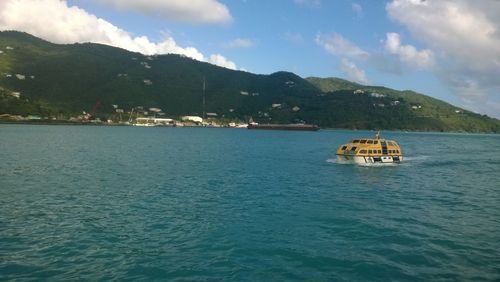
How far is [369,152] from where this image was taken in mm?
77875

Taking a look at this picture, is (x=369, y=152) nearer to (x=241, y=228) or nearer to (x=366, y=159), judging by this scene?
(x=366, y=159)

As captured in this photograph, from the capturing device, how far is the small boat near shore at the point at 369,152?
77.5 meters

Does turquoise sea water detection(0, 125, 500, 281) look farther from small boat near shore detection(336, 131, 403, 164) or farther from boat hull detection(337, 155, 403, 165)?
small boat near shore detection(336, 131, 403, 164)

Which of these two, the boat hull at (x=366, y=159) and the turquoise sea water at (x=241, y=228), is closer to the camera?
the turquoise sea water at (x=241, y=228)

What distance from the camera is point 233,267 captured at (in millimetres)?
21734

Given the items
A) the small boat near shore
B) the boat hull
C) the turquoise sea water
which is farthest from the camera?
the small boat near shore

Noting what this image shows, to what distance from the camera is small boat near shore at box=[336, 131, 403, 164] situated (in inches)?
3051

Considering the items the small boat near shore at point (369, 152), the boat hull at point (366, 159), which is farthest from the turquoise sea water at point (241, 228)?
the small boat near shore at point (369, 152)

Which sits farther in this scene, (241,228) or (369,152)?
(369,152)

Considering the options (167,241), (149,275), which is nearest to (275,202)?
(167,241)

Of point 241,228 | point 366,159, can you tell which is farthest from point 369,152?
point 241,228

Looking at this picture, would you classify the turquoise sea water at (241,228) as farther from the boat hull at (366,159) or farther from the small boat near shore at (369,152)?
the small boat near shore at (369,152)

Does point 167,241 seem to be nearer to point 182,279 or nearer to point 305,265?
point 182,279

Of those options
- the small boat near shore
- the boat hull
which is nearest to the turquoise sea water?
the boat hull
